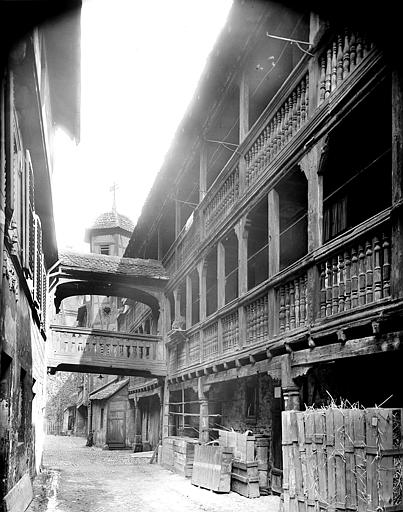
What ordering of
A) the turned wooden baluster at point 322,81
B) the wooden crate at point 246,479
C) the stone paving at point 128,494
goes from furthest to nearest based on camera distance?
the wooden crate at point 246,479, the stone paving at point 128,494, the turned wooden baluster at point 322,81

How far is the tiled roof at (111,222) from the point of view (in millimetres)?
48156

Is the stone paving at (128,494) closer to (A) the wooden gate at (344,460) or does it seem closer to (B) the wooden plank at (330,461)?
(A) the wooden gate at (344,460)

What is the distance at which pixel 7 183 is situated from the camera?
5656 mm

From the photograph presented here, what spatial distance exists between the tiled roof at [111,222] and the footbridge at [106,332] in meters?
27.1

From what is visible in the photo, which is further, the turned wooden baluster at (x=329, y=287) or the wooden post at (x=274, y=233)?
the wooden post at (x=274, y=233)

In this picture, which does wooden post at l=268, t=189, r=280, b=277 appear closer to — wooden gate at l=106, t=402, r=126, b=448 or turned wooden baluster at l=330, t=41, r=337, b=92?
turned wooden baluster at l=330, t=41, r=337, b=92

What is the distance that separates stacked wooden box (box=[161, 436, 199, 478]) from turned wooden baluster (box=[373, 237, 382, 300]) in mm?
8674

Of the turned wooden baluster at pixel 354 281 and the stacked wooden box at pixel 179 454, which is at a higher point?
the turned wooden baluster at pixel 354 281

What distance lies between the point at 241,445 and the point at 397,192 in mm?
7174

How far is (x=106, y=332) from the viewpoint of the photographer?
Answer: 18484 mm

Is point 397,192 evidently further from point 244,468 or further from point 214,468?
point 214,468

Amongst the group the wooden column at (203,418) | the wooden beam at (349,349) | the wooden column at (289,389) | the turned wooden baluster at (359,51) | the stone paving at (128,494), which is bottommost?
the stone paving at (128,494)

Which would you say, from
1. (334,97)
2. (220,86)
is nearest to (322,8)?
(334,97)

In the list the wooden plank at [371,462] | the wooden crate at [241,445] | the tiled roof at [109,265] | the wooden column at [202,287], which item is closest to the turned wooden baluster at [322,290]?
the wooden plank at [371,462]
